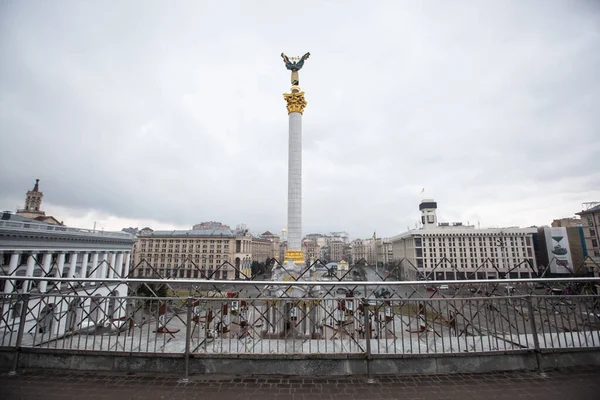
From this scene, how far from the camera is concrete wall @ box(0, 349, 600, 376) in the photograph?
202 inches

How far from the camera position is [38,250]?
2592 cm

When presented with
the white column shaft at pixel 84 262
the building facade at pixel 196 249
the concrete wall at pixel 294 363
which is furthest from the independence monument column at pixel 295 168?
the building facade at pixel 196 249

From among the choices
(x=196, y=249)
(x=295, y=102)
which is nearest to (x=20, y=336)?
(x=295, y=102)

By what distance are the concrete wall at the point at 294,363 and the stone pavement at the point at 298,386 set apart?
13 cm

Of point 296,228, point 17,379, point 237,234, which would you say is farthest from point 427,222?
point 17,379

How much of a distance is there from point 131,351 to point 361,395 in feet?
13.4

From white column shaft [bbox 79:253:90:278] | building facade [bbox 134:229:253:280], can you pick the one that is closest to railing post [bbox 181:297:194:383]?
white column shaft [bbox 79:253:90:278]

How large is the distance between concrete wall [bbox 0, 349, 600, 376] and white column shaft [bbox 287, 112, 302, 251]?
495 inches

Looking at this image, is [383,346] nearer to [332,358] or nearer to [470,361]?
[332,358]

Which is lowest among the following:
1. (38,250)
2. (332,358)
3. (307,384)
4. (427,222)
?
(307,384)

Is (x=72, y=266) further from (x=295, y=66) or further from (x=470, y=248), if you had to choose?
(x=470, y=248)

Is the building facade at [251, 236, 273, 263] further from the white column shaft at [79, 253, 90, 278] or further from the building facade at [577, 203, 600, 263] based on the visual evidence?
the building facade at [577, 203, 600, 263]

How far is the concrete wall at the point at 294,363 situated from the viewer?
5.13 m

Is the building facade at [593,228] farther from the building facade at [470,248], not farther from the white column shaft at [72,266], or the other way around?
the white column shaft at [72,266]
